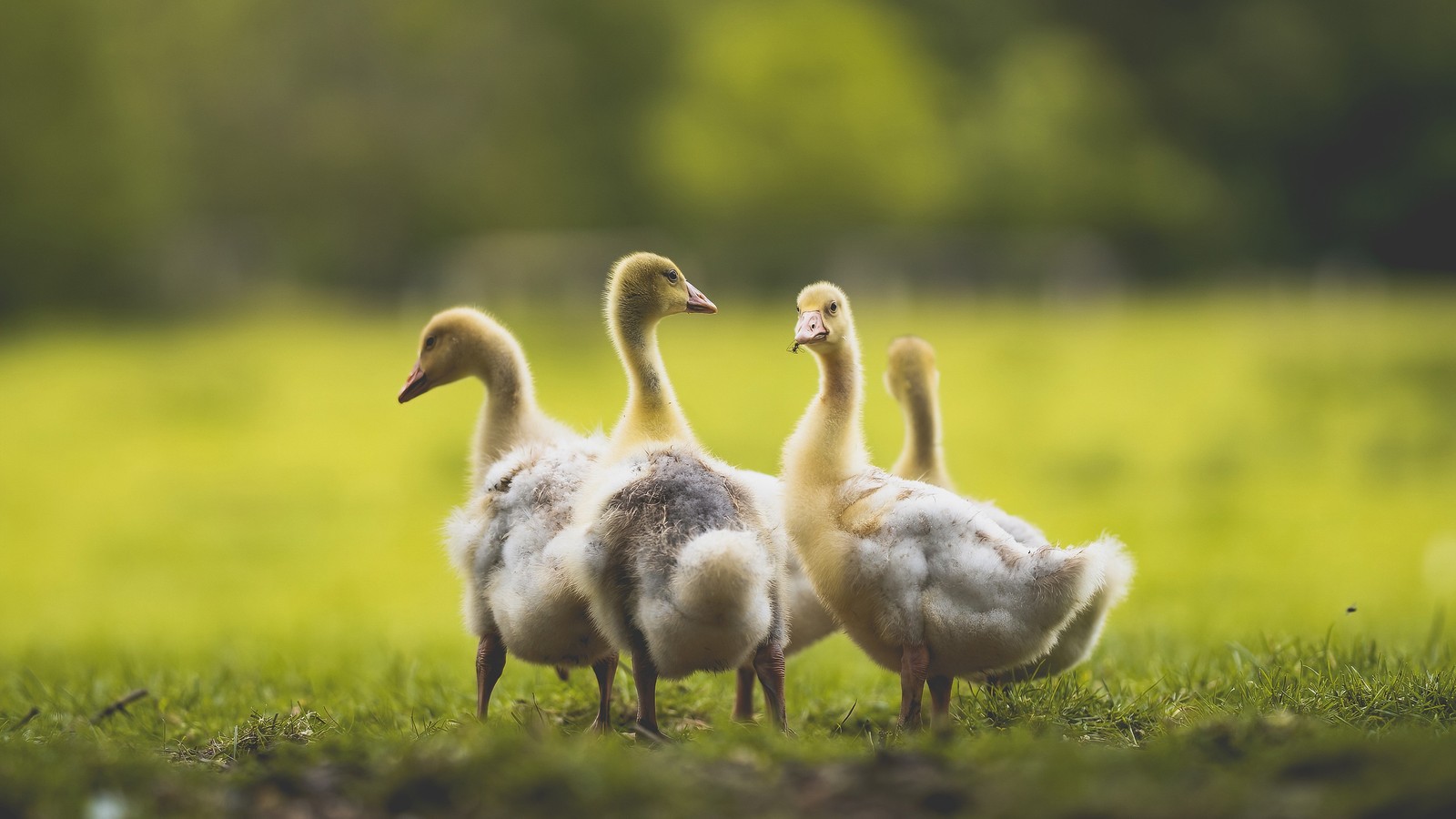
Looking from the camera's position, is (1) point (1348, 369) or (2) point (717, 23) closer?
(1) point (1348, 369)

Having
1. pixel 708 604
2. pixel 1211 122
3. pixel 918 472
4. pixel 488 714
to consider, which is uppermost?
pixel 1211 122

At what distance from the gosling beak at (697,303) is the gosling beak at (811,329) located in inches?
15.3

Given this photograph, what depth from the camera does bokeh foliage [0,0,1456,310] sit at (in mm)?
48562

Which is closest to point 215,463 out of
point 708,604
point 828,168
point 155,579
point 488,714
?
point 155,579

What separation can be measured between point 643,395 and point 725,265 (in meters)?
36.8

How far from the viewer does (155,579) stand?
662 inches

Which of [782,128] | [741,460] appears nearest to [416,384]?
[741,460]

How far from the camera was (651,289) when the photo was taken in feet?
18.5

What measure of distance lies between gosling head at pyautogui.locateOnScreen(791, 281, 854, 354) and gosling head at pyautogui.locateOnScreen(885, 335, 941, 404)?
0.92 m

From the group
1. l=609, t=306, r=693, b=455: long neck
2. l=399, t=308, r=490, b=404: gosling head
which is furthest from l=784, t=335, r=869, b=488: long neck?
l=399, t=308, r=490, b=404: gosling head

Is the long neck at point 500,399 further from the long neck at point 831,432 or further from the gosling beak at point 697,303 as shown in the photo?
the long neck at point 831,432

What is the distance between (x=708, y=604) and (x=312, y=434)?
808 inches

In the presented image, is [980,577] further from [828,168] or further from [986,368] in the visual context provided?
[828,168]

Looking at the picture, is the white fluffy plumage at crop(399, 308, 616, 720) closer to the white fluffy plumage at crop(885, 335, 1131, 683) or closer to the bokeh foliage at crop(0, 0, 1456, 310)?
the white fluffy plumage at crop(885, 335, 1131, 683)
